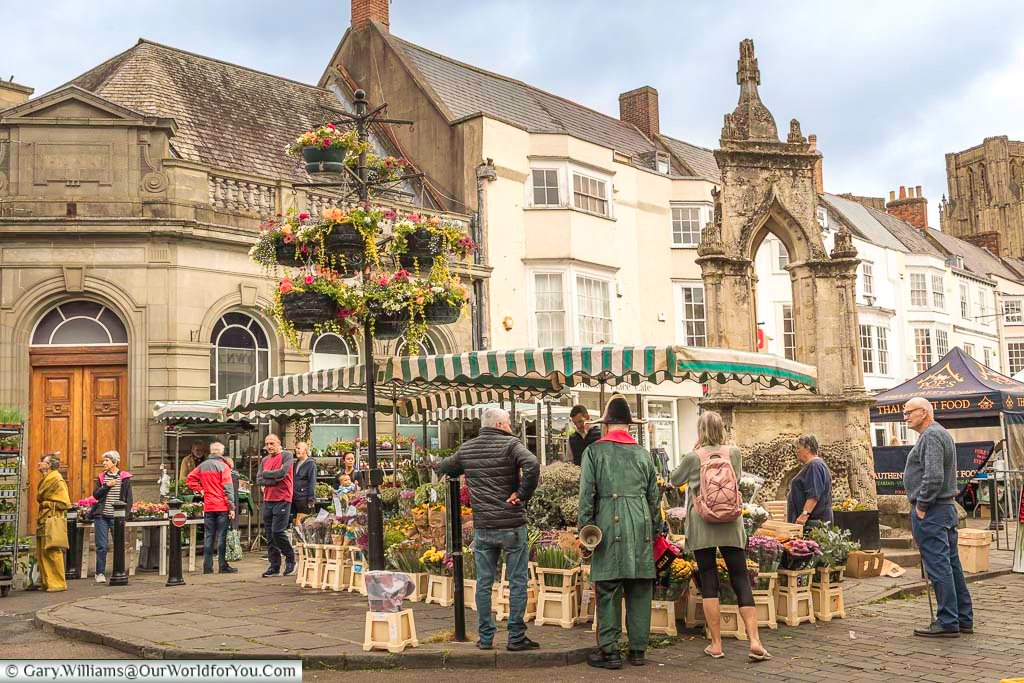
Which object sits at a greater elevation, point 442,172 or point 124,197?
point 442,172

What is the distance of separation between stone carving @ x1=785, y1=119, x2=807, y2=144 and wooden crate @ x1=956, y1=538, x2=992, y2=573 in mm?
5842

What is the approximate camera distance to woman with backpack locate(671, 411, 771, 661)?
764 cm

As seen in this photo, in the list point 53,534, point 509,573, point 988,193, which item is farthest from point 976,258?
point 988,193

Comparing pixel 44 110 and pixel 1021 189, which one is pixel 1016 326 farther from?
pixel 1021 189

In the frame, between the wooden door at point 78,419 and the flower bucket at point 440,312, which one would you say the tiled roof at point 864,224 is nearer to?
the wooden door at point 78,419

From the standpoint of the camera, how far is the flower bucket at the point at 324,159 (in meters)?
10.5

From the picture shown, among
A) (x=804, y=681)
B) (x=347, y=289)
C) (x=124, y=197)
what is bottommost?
(x=804, y=681)

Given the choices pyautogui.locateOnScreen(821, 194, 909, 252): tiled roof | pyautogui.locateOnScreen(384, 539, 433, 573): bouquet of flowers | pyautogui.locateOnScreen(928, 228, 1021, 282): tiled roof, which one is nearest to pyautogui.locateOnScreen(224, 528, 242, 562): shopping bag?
pyautogui.locateOnScreen(384, 539, 433, 573): bouquet of flowers

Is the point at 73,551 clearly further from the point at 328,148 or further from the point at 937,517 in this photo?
the point at 937,517

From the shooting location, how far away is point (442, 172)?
26125 mm

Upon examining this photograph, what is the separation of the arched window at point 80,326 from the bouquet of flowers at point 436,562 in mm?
10712

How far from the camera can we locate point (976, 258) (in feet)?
180

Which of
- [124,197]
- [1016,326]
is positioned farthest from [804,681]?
[1016,326]

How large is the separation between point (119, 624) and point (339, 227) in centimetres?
399
